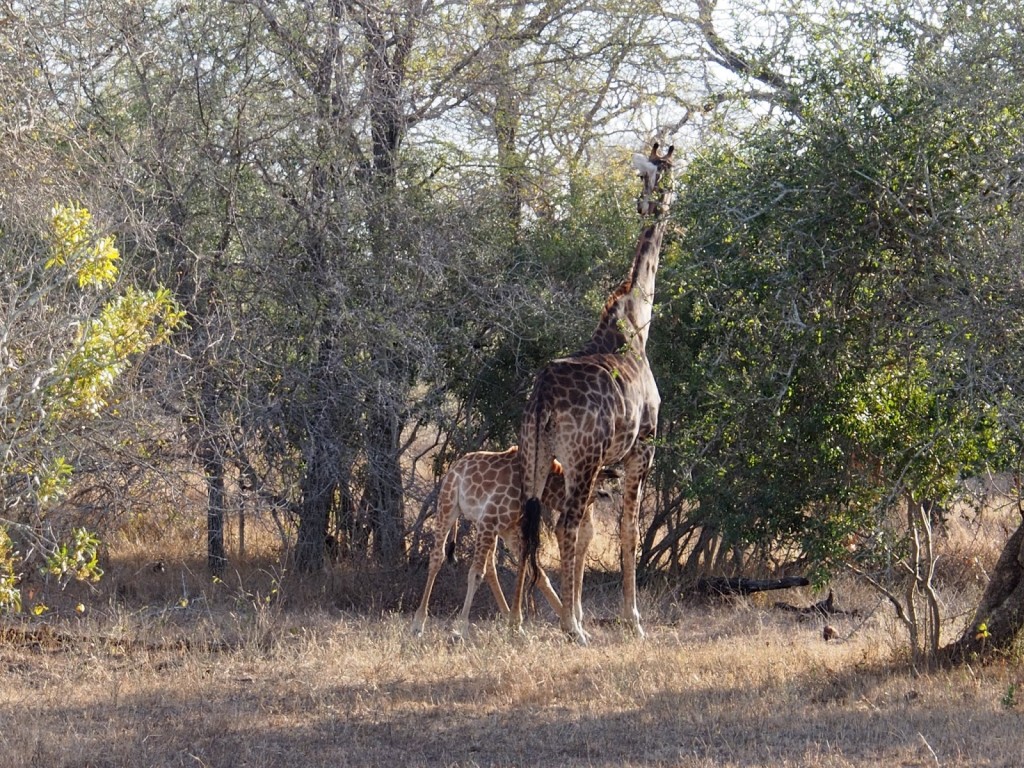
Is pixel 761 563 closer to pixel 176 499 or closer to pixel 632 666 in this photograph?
pixel 632 666

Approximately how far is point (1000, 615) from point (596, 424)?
3.20m

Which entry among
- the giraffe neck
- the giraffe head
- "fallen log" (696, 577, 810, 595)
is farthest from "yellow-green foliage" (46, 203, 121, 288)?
"fallen log" (696, 577, 810, 595)

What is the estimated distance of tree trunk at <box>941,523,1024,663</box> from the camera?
7.81 metres

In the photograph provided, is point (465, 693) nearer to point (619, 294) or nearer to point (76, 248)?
point (76, 248)

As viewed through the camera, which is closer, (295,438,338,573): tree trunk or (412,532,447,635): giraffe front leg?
(412,532,447,635): giraffe front leg

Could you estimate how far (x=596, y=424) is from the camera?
9539mm

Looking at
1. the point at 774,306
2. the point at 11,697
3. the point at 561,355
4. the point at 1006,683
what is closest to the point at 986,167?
the point at 774,306

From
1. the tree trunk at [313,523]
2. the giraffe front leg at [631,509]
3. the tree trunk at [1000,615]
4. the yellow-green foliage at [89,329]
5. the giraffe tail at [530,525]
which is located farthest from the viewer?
the tree trunk at [313,523]

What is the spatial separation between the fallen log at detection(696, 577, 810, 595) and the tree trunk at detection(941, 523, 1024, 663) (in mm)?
3211

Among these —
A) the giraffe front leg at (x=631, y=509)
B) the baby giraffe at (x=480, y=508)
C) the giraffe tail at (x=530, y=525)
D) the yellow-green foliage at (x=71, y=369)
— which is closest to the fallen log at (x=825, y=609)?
the giraffe front leg at (x=631, y=509)

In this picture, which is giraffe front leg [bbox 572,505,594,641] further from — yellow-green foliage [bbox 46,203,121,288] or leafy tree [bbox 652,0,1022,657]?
yellow-green foliage [bbox 46,203,121,288]

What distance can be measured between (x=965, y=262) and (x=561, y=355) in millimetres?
5516

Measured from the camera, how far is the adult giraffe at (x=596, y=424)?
9.41 metres

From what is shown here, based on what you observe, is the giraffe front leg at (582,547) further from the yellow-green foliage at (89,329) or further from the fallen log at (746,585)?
the yellow-green foliage at (89,329)
